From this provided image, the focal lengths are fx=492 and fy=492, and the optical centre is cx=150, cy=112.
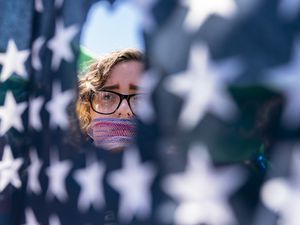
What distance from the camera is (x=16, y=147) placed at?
126cm

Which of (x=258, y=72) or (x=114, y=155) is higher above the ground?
(x=258, y=72)

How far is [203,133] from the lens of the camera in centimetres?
75

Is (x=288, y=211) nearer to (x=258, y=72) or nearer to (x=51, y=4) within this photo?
(x=258, y=72)

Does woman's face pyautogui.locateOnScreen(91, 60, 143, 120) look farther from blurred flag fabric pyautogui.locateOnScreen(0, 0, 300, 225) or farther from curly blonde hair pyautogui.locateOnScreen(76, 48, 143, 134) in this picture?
blurred flag fabric pyautogui.locateOnScreen(0, 0, 300, 225)

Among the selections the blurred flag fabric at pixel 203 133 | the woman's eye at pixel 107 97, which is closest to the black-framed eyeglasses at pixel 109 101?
the woman's eye at pixel 107 97

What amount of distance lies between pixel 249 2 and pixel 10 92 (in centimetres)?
76

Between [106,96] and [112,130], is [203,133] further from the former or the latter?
[106,96]

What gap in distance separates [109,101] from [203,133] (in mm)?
837

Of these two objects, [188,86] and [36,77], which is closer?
[188,86]

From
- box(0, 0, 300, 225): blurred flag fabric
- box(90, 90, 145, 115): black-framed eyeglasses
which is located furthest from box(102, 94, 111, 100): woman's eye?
box(0, 0, 300, 225): blurred flag fabric

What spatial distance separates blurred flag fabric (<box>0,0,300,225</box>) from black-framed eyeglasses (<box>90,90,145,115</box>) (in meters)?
0.41

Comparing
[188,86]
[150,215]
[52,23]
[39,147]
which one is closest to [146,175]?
[150,215]

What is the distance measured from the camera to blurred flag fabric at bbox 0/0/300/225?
67cm

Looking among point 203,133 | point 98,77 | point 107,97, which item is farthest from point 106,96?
point 203,133
